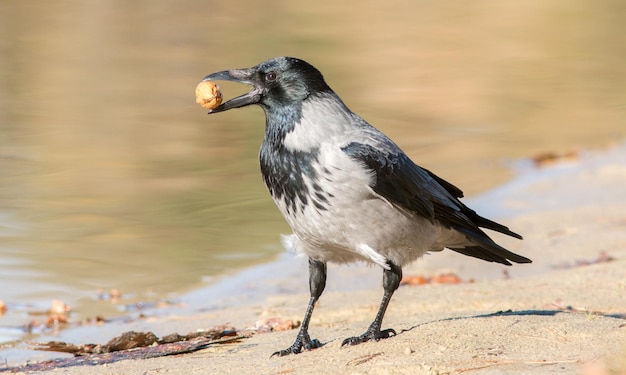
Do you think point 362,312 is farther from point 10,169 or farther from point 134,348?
point 10,169

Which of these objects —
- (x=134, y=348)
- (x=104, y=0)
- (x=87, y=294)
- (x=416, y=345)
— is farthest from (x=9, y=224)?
(x=104, y=0)

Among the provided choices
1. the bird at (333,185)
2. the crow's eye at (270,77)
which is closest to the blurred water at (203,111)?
the bird at (333,185)

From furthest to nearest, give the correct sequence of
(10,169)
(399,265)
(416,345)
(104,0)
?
(104,0), (10,169), (399,265), (416,345)

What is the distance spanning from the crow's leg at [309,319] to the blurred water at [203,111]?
2.41 metres

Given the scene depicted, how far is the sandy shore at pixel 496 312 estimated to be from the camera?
4621 millimetres

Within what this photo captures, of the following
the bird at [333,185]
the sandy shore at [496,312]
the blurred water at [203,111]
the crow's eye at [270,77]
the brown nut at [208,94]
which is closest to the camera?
the sandy shore at [496,312]

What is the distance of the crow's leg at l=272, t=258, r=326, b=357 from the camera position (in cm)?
527

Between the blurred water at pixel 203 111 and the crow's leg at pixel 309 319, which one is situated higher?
the blurred water at pixel 203 111

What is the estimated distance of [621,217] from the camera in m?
8.74

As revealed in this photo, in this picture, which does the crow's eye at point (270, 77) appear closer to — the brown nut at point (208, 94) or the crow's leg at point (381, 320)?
the brown nut at point (208, 94)

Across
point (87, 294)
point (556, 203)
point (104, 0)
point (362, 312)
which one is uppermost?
point (104, 0)

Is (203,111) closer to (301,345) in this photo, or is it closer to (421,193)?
(421,193)

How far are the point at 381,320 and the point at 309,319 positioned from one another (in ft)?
1.23

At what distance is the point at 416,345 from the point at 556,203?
5123 millimetres
